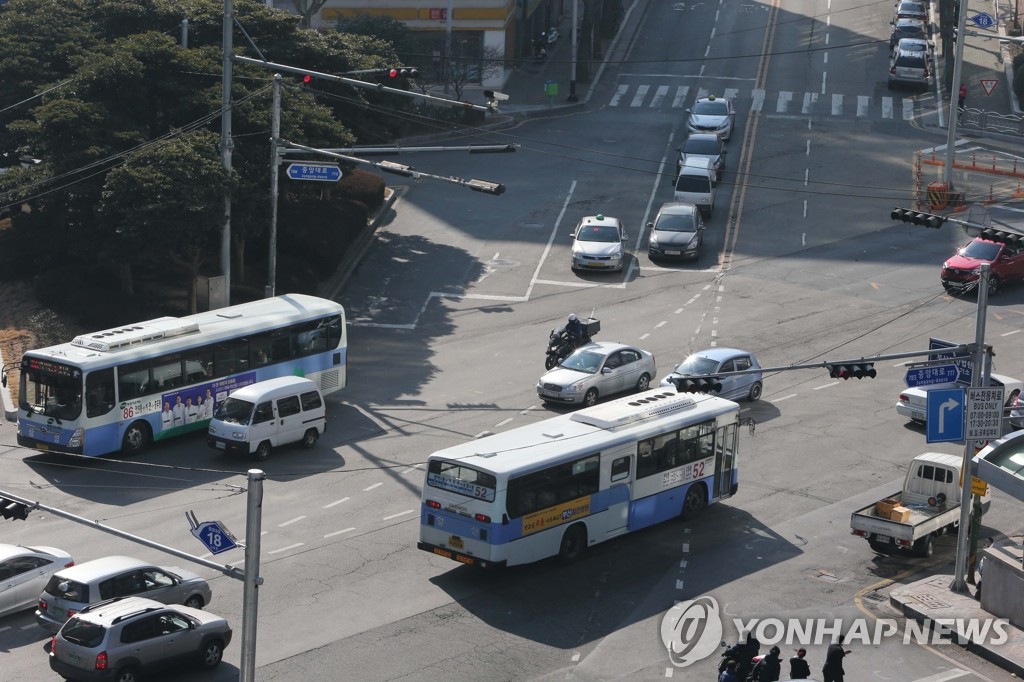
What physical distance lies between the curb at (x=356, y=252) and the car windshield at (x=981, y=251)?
2239 cm

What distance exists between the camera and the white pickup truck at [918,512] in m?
28.7

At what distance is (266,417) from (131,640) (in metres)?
12.9

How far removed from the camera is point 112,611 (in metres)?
22.2

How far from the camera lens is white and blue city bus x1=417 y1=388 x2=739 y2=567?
1051 inches

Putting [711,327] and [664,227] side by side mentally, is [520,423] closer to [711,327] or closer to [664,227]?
[711,327]

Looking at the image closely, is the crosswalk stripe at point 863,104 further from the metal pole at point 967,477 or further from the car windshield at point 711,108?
the metal pole at point 967,477

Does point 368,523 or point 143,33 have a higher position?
point 143,33

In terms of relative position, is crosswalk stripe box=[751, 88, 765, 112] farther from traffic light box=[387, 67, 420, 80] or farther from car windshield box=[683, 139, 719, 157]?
traffic light box=[387, 67, 420, 80]

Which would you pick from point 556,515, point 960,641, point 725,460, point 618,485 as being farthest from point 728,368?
point 960,641

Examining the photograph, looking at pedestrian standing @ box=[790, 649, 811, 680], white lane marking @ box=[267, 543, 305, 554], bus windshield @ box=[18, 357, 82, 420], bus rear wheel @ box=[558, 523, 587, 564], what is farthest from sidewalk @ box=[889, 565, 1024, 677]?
bus windshield @ box=[18, 357, 82, 420]

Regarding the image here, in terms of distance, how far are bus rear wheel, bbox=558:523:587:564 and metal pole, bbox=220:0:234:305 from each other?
19.0 meters

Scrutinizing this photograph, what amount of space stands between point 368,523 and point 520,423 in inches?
307

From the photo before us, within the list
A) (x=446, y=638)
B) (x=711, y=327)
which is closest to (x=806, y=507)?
(x=446, y=638)

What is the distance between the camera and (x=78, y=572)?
2398cm
